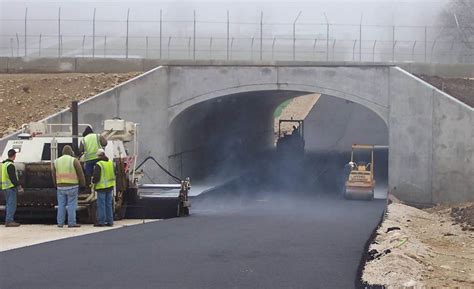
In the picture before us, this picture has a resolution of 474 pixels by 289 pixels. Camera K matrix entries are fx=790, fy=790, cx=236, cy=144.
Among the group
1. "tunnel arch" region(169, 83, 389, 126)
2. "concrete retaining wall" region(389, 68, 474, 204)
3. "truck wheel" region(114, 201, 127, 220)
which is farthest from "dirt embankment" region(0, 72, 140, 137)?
"concrete retaining wall" region(389, 68, 474, 204)

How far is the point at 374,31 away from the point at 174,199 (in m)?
24.0

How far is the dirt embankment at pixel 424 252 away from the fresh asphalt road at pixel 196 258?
40 cm

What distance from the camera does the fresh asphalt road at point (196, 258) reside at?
33.4 feet

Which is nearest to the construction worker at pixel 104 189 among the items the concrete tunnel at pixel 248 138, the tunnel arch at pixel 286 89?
the concrete tunnel at pixel 248 138

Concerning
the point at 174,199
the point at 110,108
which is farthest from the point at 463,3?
the point at 174,199

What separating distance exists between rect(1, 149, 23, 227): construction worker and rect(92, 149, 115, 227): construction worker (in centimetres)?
170

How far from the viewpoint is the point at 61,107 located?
101ft

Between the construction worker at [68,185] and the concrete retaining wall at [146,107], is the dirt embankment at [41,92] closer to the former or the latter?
the concrete retaining wall at [146,107]

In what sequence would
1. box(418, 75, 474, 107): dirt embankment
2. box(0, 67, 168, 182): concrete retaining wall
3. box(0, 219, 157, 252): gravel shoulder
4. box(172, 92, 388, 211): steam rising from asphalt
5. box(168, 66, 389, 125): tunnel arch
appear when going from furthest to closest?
box(418, 75, 474, 107): dirt embankment
box(172, 92, 388, 211): steam rising from asphalt
box(168, 66, 389, 125): tunnel arch
box(0, 67, 168, 182): concrete retaining wall
box(0, 219, 157, 252): gravel shoulder

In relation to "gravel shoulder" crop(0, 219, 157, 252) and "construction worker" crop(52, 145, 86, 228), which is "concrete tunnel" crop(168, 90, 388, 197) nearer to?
"construction worker" crop(52, 145, 86, 228)

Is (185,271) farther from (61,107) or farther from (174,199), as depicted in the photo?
(61,107)

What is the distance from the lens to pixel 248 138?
1847 inches

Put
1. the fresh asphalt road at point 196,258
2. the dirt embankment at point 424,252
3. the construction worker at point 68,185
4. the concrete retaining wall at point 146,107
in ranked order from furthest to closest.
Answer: the concrete retaining wall at point 146,107
the construction worker at point 68,185
the dirt embankment at point 424,252
the fresh asphalt road at point 196,258

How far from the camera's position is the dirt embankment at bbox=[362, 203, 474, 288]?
10956 millimetres
